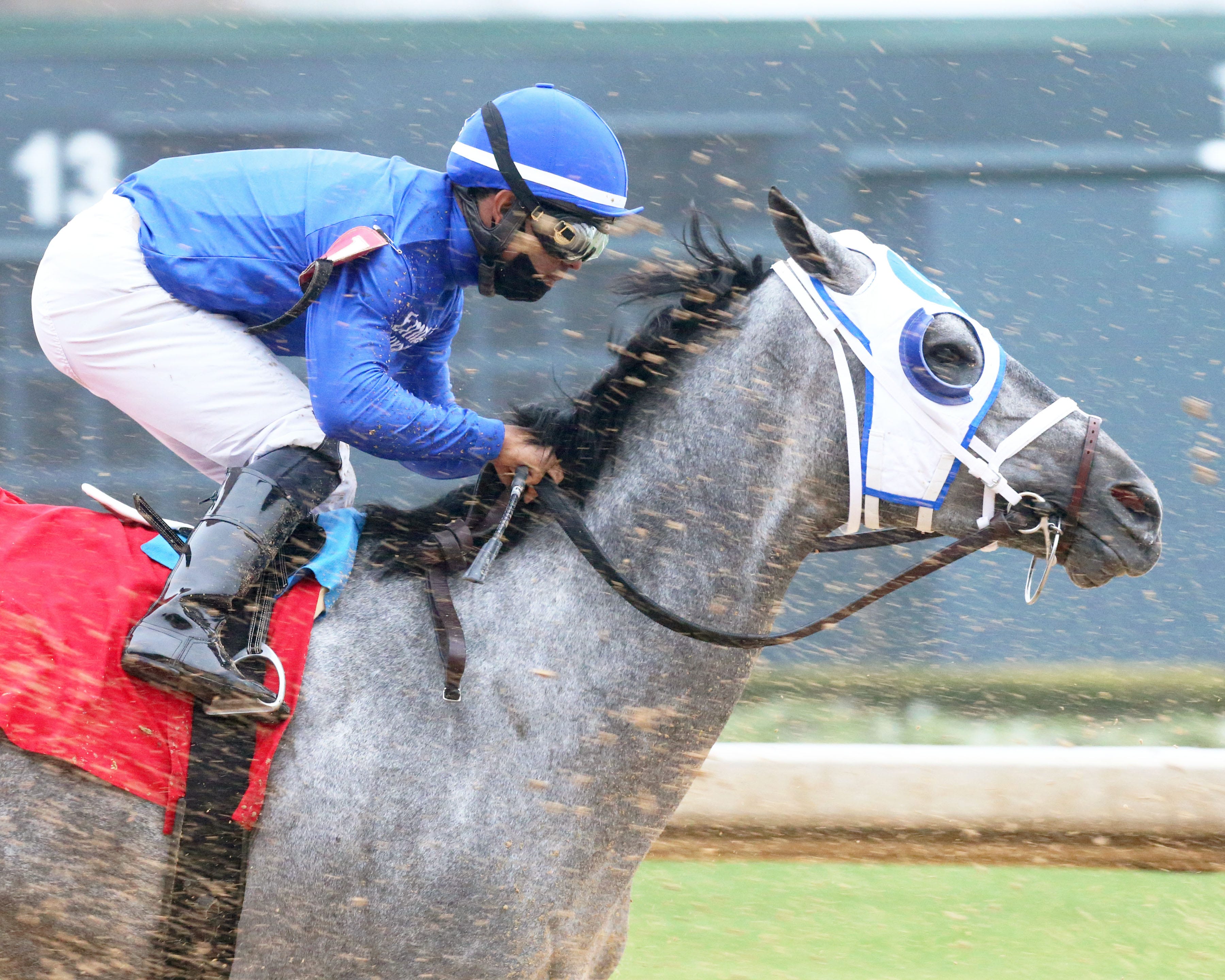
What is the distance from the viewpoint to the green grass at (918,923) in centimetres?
282

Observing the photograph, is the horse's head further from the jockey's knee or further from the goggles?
the jockey's knee

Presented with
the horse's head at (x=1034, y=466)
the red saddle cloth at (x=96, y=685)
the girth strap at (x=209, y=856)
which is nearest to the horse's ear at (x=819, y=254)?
the horse's head at (x=1034, y=466)

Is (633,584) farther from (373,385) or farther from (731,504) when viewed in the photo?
(373,385)

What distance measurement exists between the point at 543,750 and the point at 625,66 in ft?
11.2

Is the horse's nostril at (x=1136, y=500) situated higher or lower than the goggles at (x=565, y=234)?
lower

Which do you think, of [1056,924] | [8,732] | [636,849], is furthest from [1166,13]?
[8,732]

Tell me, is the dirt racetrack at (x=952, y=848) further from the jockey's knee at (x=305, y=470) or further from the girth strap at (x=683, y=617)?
the jockey's knee at (x=305, y=470)

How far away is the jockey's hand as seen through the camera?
1874 mm

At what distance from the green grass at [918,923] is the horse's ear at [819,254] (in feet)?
5.84

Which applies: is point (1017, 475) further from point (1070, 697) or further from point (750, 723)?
point (1070, 697)

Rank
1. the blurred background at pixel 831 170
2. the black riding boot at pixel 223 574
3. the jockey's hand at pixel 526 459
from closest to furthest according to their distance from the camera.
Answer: the black riding boot at pixel 223 574, the jockey's hand at pixel 526 459, the blurred background at pixel 831 170

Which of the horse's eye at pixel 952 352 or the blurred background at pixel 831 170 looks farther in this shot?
the blurred background at pixel 831 170

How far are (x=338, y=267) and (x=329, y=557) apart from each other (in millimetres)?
461

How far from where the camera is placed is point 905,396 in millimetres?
1771
